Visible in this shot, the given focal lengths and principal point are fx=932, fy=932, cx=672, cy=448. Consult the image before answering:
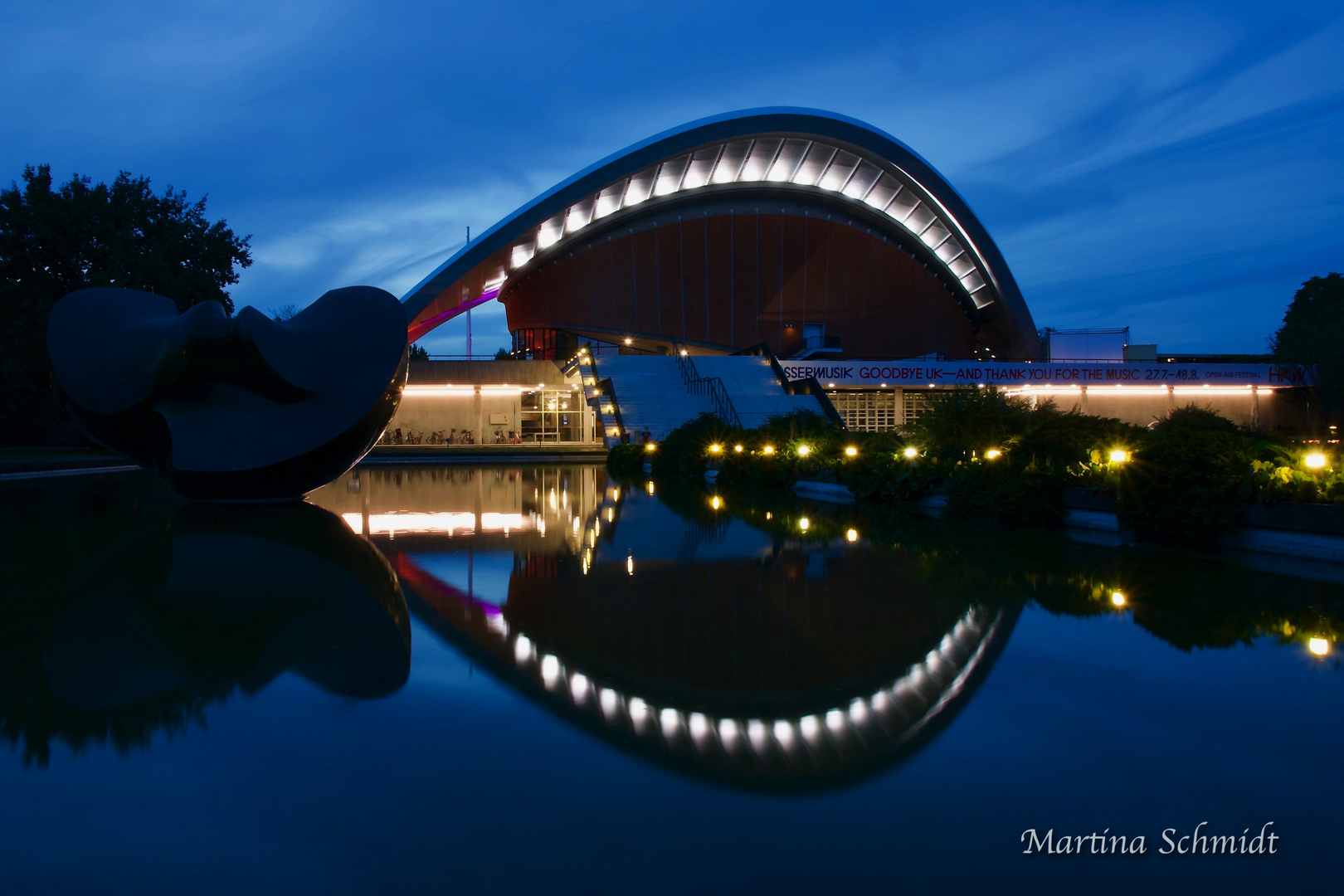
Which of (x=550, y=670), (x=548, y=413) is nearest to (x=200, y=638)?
(x=550, y=670)

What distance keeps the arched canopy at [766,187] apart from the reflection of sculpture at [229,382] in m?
25.4

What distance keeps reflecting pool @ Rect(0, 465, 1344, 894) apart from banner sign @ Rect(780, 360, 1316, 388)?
24978mm

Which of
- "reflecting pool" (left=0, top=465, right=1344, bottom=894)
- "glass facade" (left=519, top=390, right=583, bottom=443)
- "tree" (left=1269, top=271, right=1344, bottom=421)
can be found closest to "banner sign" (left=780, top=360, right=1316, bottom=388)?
"tree" (left=1269, top=271, right=1344, bottom=421)

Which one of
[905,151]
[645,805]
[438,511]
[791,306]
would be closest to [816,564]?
[645,805]

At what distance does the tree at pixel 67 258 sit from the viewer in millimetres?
27188

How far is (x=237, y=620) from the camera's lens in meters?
5.34

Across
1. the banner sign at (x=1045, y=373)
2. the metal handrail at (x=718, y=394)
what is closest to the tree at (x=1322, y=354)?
the banner sign at (x=1045, y=373)

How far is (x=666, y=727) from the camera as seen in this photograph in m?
3.53

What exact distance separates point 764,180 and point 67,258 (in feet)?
90.4

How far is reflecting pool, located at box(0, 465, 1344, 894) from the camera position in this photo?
248 centimetres

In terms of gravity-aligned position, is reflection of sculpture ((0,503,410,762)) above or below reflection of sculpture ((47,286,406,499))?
below

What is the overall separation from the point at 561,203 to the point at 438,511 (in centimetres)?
2678

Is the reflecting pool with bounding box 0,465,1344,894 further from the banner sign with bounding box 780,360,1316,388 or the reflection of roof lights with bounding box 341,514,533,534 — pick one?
the banner sign with bounding box 780,360,1316,388

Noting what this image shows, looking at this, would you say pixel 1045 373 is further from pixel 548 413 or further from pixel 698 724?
pixel 698 724
